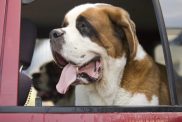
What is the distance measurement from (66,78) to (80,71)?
98 mm

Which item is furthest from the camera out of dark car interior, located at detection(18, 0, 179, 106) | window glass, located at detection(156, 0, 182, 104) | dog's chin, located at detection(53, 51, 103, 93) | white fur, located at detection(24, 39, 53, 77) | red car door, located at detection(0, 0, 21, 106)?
white fur, located at detection(24, 39, 53, 77)

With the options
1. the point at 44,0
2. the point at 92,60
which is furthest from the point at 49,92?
the point at 92,60

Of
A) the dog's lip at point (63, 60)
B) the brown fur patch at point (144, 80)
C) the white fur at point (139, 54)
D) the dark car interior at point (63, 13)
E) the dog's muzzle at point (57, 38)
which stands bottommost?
the brown fur patch at point (144, 80)

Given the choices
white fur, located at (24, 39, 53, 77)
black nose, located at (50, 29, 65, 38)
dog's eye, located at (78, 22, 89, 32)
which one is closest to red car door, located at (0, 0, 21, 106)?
black nose, located at (50, 29, 65, 38)

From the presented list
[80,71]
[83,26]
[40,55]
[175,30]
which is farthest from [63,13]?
[175,30]

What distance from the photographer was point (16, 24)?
3.23 m

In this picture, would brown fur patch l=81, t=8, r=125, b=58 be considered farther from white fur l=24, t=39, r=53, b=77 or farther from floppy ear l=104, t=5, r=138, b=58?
white fur l=24, t=39, r=53, b=77

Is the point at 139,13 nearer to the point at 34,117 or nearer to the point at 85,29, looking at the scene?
the point at 85,29

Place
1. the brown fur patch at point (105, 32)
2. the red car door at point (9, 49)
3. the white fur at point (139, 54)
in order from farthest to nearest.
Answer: the white fur at point (139, 54) → the brown fur patch at point (105, 32) → the red car door at point (9, 49)

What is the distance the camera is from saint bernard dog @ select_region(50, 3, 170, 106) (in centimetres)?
346

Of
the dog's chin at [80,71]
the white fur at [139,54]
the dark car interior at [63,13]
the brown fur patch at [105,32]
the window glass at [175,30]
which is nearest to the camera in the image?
the window glass at [175,30]

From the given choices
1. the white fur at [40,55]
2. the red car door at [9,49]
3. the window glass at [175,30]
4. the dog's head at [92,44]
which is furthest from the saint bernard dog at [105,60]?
the white fur at [40,55]

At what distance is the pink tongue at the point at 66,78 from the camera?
133 inches

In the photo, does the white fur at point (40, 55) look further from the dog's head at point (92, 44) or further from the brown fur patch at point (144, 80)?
the brown fur patch at point (144, 80)
